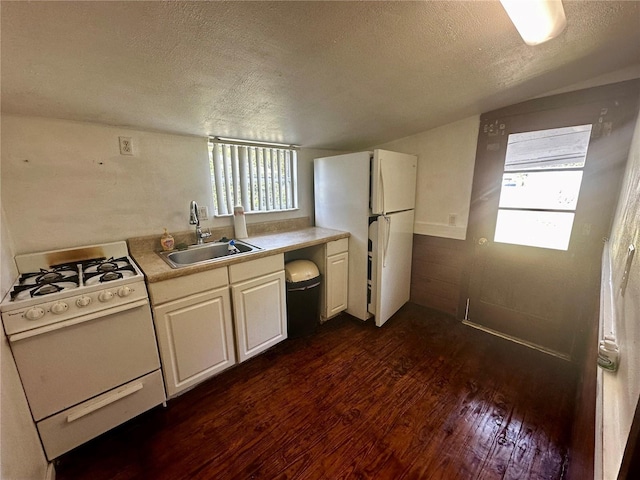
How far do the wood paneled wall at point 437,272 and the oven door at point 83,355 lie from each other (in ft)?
8.14

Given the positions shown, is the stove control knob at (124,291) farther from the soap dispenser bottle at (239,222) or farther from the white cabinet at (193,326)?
the soap dispenser bottle at (239,222)

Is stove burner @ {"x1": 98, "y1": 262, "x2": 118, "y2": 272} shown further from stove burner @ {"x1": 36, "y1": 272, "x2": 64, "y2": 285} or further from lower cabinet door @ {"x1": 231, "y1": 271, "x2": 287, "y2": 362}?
lower cabinet door @ {"x1": 231, "y1": 271, "x2": 287, "y2": 362}

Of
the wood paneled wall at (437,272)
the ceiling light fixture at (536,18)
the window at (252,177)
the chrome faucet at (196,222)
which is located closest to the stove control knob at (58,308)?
the chrome faucet at (196,222)

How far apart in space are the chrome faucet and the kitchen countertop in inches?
12.7

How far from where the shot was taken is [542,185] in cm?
201

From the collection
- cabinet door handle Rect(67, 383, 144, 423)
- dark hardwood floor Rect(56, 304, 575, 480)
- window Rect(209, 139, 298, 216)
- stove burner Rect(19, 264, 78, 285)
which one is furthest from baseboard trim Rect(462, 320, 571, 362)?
stove burner Rect(19, 264, 78, 285)

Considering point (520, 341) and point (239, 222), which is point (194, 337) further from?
point (520, 341)

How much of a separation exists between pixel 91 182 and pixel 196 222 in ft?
2.19

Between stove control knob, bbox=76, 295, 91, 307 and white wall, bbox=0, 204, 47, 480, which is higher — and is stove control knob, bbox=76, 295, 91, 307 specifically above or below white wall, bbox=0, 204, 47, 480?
above

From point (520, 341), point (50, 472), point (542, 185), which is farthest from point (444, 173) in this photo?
point (50, 472)

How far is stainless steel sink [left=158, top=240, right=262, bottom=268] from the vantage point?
1914 mm

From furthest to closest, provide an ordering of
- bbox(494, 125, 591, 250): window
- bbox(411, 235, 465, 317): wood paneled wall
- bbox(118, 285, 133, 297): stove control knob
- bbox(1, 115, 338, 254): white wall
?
1. bbox(411, 235, 465, 317): wood paneled wall
2. bbox(494, 125, 591, 250): window
3. bbox(1, 115, 338, 254): white wall
4. bbox(118, 285, 133, 297): stove control knob

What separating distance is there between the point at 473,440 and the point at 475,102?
228 centimetres

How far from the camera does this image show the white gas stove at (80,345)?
1.17m
